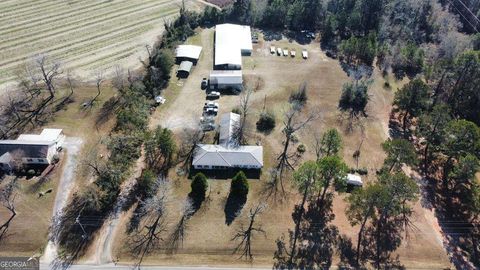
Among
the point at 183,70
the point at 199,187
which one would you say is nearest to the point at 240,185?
the point at 199,187

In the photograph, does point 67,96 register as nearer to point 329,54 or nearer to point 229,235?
point 229,235

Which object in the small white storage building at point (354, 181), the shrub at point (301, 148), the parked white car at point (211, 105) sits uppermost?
the parked white car at point (211, 105)

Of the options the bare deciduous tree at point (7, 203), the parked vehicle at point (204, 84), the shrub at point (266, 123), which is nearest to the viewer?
the bare deciduous tree at point (7, 203)

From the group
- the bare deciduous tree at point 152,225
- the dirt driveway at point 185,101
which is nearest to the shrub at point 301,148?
the dirt driveway at point 185,101

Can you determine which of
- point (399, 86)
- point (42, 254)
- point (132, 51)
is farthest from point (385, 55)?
point (42, 254)

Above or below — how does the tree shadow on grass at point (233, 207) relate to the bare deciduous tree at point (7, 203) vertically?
above

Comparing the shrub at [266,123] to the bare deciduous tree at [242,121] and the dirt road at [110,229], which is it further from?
Answer: the dirt road at [110,229]

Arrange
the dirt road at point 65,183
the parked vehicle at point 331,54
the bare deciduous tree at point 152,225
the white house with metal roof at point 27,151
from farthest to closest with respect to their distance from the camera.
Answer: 1. the parked vehicle at point 331,54
2. the white house with metal roof at point 27,151
3. the bare deciduous tree at point 152,225
4. the dirt road at point 65,183
